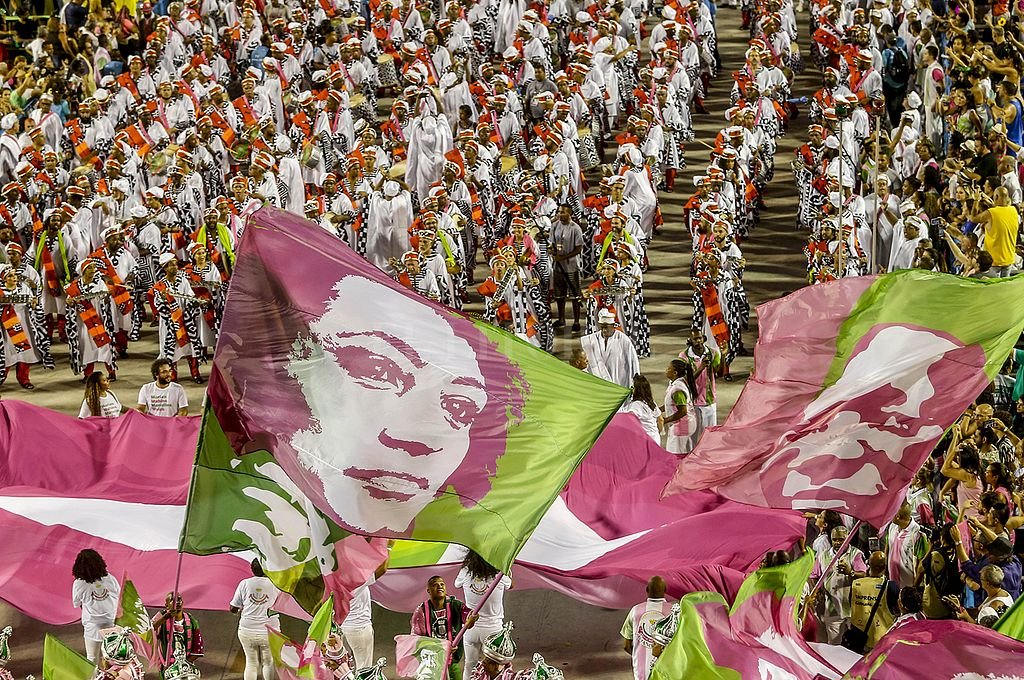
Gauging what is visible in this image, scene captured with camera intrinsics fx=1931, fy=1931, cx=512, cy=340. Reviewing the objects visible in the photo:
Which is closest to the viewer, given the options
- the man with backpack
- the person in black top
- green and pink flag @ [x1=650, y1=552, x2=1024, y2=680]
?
green and pink flag @ [x1=650, y1=552, x2=1024, y2=680]

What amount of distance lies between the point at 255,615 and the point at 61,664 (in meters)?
2.04

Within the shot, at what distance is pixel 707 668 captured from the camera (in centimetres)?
1152

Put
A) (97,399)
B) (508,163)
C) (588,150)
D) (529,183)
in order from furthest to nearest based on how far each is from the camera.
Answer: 1. (588,150)
2. (508,163)
3. (529,183)
4. (97,399)

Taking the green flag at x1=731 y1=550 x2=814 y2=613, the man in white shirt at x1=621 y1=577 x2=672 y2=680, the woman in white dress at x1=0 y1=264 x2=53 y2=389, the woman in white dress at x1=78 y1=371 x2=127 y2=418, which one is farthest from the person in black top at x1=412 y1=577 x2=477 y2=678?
the woman in white dress at x1=0 y1=264 x2=53 y2=389

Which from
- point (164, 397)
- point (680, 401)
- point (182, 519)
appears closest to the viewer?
point (182, 519)

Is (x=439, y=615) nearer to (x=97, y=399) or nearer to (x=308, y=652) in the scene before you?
(x=308, y=652)

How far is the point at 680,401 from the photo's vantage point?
59.6 feet

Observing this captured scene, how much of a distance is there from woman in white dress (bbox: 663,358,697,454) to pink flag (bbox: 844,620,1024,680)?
7.21 metres

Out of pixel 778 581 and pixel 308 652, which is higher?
Result: pixel 778 581

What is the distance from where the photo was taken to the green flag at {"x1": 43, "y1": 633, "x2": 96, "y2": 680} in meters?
12.6

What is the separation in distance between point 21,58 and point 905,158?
1389 cm

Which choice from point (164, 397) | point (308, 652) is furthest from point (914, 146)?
point (308, 652)

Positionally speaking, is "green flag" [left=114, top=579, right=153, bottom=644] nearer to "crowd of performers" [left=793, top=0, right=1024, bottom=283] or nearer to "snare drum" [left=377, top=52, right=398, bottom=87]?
"crowd of performers" [left=793, top=0, right=1024, bottom=283]

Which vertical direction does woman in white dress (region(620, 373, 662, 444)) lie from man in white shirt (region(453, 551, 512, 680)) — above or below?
above
